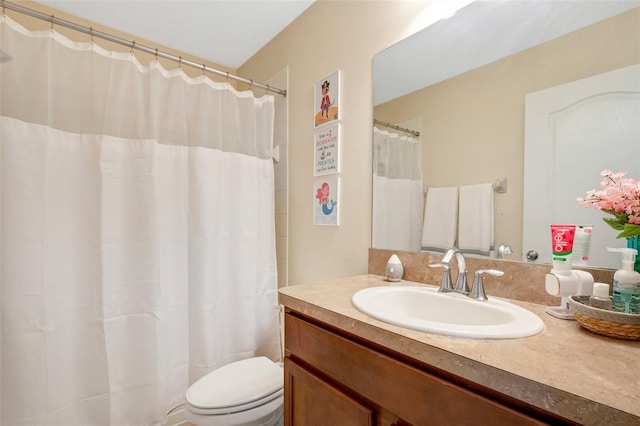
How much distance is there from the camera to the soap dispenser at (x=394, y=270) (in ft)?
3.95

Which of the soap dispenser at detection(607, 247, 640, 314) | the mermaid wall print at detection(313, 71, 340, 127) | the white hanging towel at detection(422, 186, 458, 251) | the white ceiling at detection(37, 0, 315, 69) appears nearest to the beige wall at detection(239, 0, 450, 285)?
the mermaid wall print at detection(313, 71, 340, 127)

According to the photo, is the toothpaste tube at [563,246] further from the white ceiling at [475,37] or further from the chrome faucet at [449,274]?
the white ceiling at [475,37]

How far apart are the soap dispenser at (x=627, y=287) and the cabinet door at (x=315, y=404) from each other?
2.07ft

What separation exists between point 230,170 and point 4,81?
952 mm

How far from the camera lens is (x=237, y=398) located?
115 centimetres

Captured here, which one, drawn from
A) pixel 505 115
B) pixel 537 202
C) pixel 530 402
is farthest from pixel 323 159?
pixel 530 402

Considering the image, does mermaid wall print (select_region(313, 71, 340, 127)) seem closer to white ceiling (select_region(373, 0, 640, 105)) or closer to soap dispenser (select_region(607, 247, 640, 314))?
white ceiling (select_region(373, 0, 640, 105))

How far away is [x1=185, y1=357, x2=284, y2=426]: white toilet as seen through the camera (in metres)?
1.10

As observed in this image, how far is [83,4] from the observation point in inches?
68.6

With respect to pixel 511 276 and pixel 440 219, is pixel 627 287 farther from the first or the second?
pixel 440 219

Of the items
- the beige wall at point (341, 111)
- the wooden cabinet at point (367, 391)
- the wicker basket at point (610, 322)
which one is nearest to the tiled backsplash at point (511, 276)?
the wicker basket at point (610, 322)

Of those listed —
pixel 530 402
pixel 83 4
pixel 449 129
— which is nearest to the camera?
pixel 530 402

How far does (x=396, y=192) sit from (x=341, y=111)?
1.79 ft

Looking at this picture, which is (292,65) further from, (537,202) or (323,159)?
(537,202)
